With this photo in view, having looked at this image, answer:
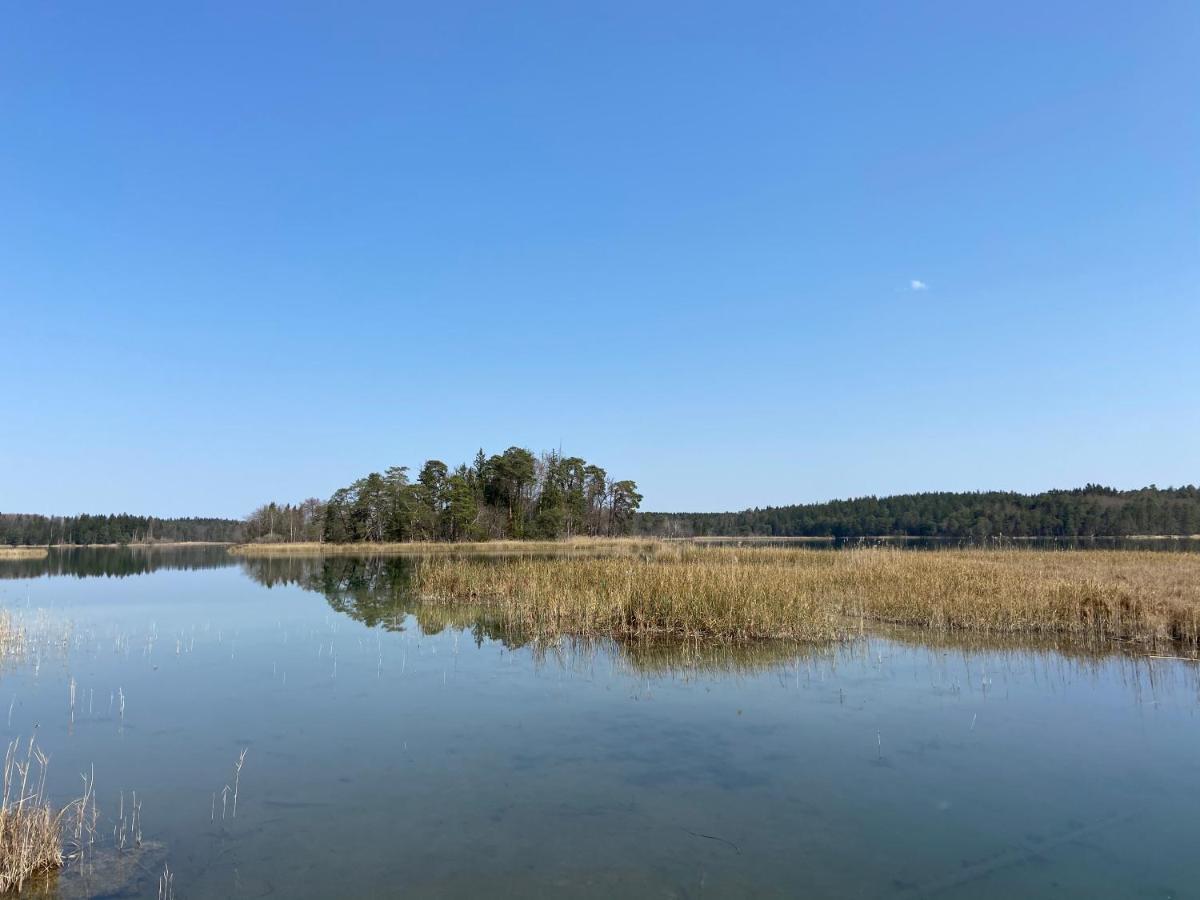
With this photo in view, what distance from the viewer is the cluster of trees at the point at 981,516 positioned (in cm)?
6700

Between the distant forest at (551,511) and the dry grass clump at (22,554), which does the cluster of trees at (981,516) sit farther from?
the dry grass clump at (22,554)

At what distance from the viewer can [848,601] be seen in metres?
15.2

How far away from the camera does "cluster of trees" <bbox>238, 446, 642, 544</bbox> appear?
61.6 m

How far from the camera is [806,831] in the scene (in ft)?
15.5

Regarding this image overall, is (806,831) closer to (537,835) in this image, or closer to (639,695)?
(537,835)

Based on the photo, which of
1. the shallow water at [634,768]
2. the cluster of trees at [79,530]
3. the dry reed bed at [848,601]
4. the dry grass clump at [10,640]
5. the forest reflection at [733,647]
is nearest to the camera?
the shallow water at [634,768]

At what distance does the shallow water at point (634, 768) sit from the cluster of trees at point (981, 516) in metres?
55.9

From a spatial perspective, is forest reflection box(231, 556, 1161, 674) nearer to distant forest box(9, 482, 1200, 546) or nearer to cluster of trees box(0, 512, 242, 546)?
distant forest box(9, 482, 1200, 546)

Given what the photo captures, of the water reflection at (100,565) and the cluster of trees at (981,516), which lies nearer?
the water reflection at (100,565)

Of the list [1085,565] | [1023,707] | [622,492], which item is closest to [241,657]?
[1023,707]

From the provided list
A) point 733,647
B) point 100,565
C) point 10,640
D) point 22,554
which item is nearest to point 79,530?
point 22,554

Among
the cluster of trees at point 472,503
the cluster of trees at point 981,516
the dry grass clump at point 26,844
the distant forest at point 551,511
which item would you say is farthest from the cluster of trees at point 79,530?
the dry grass clump at point 26,844

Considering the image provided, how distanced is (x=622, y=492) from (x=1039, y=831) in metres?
68.4

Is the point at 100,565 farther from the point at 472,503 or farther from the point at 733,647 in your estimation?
the point at 733,647
